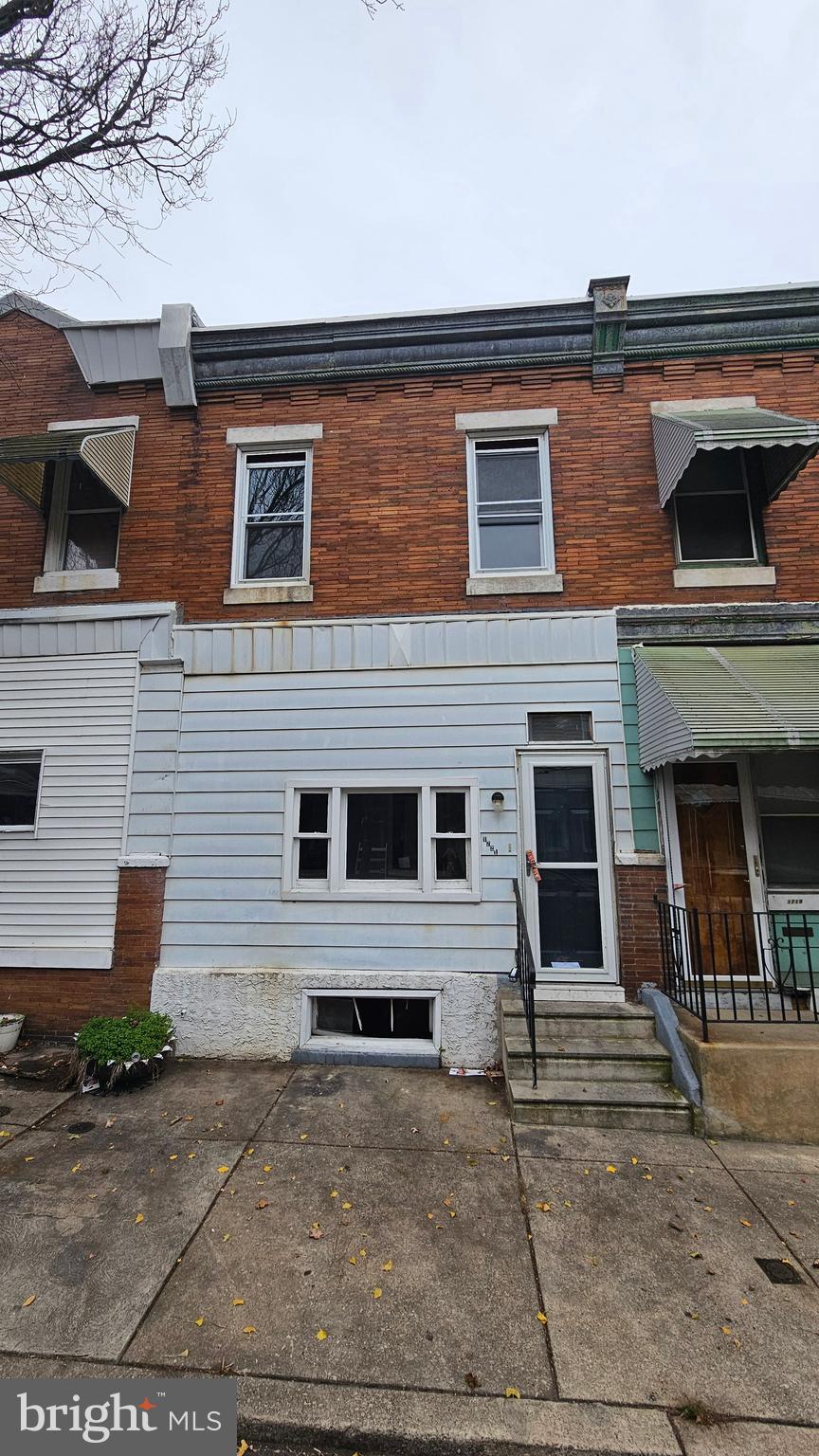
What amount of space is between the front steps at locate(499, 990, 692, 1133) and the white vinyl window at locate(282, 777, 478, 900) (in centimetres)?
146

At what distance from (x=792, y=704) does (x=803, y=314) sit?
16.5 ft

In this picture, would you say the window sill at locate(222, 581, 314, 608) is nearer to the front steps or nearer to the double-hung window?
the double-hung window

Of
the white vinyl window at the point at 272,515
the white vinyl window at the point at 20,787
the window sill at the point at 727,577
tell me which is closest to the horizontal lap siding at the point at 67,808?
the white vinyl window at the point at 20,787

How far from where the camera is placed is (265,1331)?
3021 millimetres

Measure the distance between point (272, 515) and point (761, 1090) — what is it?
25.0ft

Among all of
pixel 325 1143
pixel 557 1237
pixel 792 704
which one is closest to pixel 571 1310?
pixel 557 1237

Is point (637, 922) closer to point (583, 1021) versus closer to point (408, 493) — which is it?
point (583, 1021)

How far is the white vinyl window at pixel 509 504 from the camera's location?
7.39 metres

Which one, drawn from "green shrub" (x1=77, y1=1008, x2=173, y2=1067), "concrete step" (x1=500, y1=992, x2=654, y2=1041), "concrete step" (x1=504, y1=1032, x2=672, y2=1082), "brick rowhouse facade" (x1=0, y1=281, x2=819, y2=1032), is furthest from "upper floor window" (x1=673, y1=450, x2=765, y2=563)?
"green shrub" (x1=77, y1=1008, x2=173, y2=1067)

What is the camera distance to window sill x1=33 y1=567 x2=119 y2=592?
764 centimetres

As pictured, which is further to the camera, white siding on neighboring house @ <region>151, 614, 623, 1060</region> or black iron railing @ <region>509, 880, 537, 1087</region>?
white siding on neighboring house @ <region>151, 614, 623, 1060</region>

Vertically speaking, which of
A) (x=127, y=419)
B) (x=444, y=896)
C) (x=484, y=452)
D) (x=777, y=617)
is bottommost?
(x=444, y=896)

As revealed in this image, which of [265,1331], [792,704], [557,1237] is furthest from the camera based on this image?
[792,704]

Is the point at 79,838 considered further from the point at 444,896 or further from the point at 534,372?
the point at 534,372
